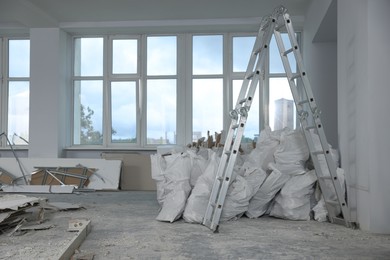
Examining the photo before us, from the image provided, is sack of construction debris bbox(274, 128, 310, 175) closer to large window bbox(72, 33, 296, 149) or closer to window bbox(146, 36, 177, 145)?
large window bbox(72, 33, 296, 149)

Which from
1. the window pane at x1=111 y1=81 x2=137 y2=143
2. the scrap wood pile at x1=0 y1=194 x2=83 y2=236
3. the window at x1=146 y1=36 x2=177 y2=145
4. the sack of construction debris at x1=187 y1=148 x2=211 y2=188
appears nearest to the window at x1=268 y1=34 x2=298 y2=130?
the window at x1=146 y1=36 x2=177 y2=145

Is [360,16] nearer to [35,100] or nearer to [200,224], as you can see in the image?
[200,224]

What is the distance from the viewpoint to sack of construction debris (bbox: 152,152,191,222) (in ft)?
10.6

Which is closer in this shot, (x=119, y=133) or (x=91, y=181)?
(x=91, y=181)

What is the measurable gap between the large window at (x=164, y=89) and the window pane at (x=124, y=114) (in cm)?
2

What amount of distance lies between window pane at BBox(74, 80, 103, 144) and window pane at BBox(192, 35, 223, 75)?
1.95m

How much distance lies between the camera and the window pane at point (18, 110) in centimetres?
769

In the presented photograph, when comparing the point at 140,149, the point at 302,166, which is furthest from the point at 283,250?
the point at 140,149

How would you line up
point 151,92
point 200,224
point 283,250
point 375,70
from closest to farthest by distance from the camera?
1. point 283,250
2. point 375,70
3. point 200,224
4. point 151,92

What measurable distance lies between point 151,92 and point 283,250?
5443 mm

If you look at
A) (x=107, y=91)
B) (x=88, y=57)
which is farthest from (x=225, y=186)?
(x=88, y=57)

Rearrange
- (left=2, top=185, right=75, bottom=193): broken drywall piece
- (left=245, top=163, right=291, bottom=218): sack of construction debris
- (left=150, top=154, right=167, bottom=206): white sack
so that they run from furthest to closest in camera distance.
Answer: (left=2, top=185, right=75, bottom=193): broken drywall piece
(left=150, top=154, right=167, bottom=206): white sack
(left=245, top=163, right=291, bottom=218): sack of construction debris

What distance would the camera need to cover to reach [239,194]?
3.22 metres

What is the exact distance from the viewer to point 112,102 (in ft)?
24.3
